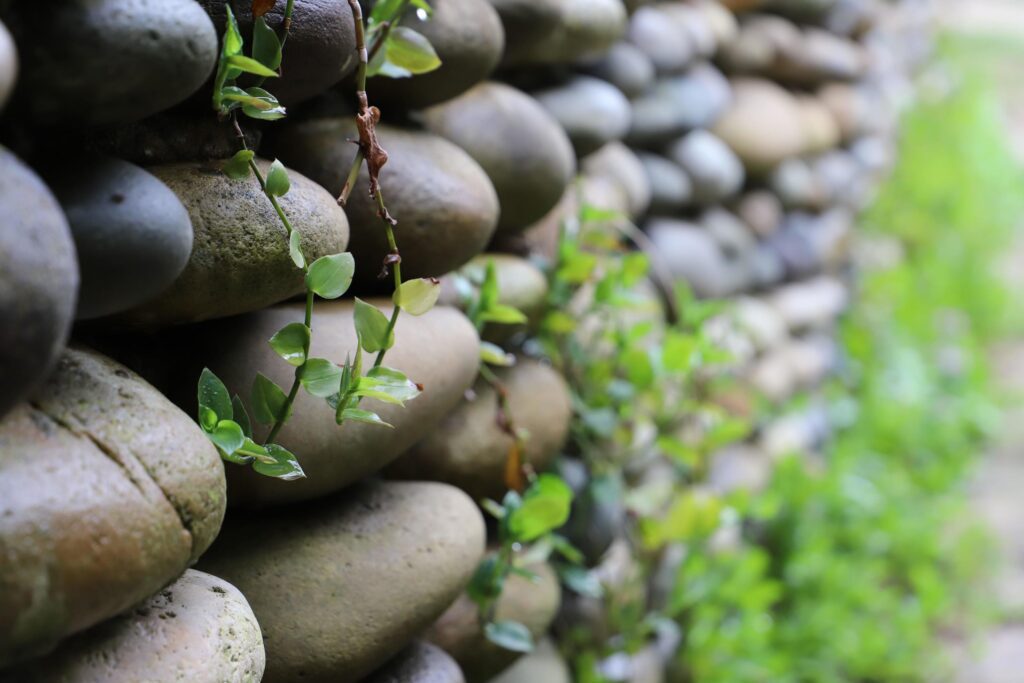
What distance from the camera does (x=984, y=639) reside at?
217 centimetres

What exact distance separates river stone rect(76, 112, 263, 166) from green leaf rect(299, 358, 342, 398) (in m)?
0.17

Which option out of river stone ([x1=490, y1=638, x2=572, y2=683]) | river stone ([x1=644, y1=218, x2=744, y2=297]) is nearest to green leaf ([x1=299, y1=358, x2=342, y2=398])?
river stone ([x1=490, y1=638, x2=572, y2=683])

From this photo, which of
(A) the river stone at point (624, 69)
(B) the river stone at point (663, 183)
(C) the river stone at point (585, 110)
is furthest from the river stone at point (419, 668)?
(B) the river stone at point (663, 183)

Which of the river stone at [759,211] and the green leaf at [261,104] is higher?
the green leaf at [261,104]

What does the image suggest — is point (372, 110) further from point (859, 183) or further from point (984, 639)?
point (859, 183)

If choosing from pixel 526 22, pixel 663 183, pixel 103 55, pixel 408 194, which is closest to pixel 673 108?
pixel 663 183

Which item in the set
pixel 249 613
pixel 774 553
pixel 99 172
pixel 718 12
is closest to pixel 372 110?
pixel 99 172

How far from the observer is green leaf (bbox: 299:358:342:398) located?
73 centimetres

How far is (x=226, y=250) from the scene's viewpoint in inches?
28.2

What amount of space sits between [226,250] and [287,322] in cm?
13

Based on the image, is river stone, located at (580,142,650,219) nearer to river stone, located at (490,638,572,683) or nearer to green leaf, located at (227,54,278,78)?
river stone, located at (490,638,572,683)

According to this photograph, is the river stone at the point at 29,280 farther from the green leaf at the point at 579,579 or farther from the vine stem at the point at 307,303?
the green leaf at the point at 579,579

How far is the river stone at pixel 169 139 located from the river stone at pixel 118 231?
9 cm

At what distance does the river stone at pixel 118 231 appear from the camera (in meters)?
0.59
